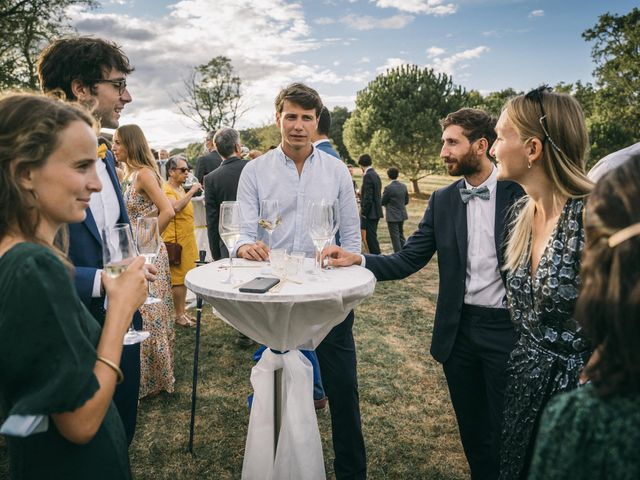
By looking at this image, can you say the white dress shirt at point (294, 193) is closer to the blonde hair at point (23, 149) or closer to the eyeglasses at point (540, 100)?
the eyeglasses at point (540, 100)

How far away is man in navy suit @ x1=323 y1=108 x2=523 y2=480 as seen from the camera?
2.42 meters

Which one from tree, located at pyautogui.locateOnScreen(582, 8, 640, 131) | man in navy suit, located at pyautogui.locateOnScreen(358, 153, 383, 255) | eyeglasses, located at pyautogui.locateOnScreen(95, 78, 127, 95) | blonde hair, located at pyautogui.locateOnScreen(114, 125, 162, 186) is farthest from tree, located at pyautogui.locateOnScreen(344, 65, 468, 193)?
eyeglasses, located at pyautogui.locateOnScreen(95, 78, 127, 95)

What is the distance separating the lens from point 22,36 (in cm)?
1792

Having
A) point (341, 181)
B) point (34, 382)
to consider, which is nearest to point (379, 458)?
point (341, 181)

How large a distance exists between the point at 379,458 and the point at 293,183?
2231 mm

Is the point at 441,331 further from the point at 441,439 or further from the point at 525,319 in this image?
the point at 441,439

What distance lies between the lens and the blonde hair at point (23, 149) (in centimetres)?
115

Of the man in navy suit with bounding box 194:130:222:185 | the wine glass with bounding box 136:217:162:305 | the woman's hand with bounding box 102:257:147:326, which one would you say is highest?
the man in navy suit with bounding box 194:130:222:185

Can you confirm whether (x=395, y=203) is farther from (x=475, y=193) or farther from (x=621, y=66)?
(x=621, y=66)

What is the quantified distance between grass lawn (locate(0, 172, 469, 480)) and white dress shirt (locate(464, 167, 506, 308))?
58.9 inches

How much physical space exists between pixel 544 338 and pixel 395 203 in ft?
28.1

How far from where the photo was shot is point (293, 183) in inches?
119

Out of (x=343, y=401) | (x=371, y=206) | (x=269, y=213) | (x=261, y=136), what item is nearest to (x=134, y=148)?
(x=269, y=213)

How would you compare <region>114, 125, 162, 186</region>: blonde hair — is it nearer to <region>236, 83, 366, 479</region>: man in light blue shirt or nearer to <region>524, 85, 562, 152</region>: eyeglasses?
<region>236, 83, 366, 479</region>: man in light blue shirt
